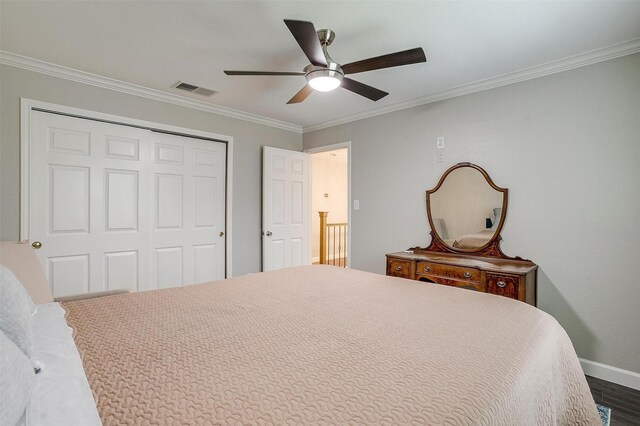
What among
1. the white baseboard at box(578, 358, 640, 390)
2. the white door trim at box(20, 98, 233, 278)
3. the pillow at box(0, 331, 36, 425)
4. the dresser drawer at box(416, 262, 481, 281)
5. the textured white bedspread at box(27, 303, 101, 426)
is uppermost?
the white door trim at box(20, 98, 233, 278)

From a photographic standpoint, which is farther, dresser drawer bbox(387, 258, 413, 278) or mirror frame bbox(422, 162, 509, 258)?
dresser drawer bbox(387, 258, 413, 278)

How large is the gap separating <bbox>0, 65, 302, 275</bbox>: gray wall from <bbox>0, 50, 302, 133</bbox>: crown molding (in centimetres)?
4

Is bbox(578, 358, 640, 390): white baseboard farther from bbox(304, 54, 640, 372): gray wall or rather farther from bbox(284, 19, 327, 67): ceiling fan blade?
bbox(284, 19, 327, 67): ceiling fan blade

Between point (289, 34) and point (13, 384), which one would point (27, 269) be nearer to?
point (13, 384)

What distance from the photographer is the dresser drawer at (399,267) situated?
9.76 ft

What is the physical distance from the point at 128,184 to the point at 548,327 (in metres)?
3.36

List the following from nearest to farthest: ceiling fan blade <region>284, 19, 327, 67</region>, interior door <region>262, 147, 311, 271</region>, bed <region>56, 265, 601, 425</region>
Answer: bed <region>56, 265, 601, 425</region>, ceiling fan blade <region>284, 19, 327, 67</region>, interior door <region>262, 147, 311, 271</region>

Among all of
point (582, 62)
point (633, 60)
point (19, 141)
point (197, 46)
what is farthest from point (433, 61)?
point (19, 141)

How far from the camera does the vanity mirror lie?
2500 mm

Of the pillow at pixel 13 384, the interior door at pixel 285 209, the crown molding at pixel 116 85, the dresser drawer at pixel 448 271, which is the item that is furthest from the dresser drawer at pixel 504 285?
the crown molding at pixel 116 85

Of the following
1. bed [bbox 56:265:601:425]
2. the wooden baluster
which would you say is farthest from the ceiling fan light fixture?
the wooden baluster

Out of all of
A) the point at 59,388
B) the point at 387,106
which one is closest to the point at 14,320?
the point at 59,388

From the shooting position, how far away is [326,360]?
36.7 inches

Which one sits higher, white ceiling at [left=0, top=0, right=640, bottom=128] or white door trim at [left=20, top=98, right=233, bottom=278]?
white ceiling at [left=0, top=0, right=640, bottom=128]
